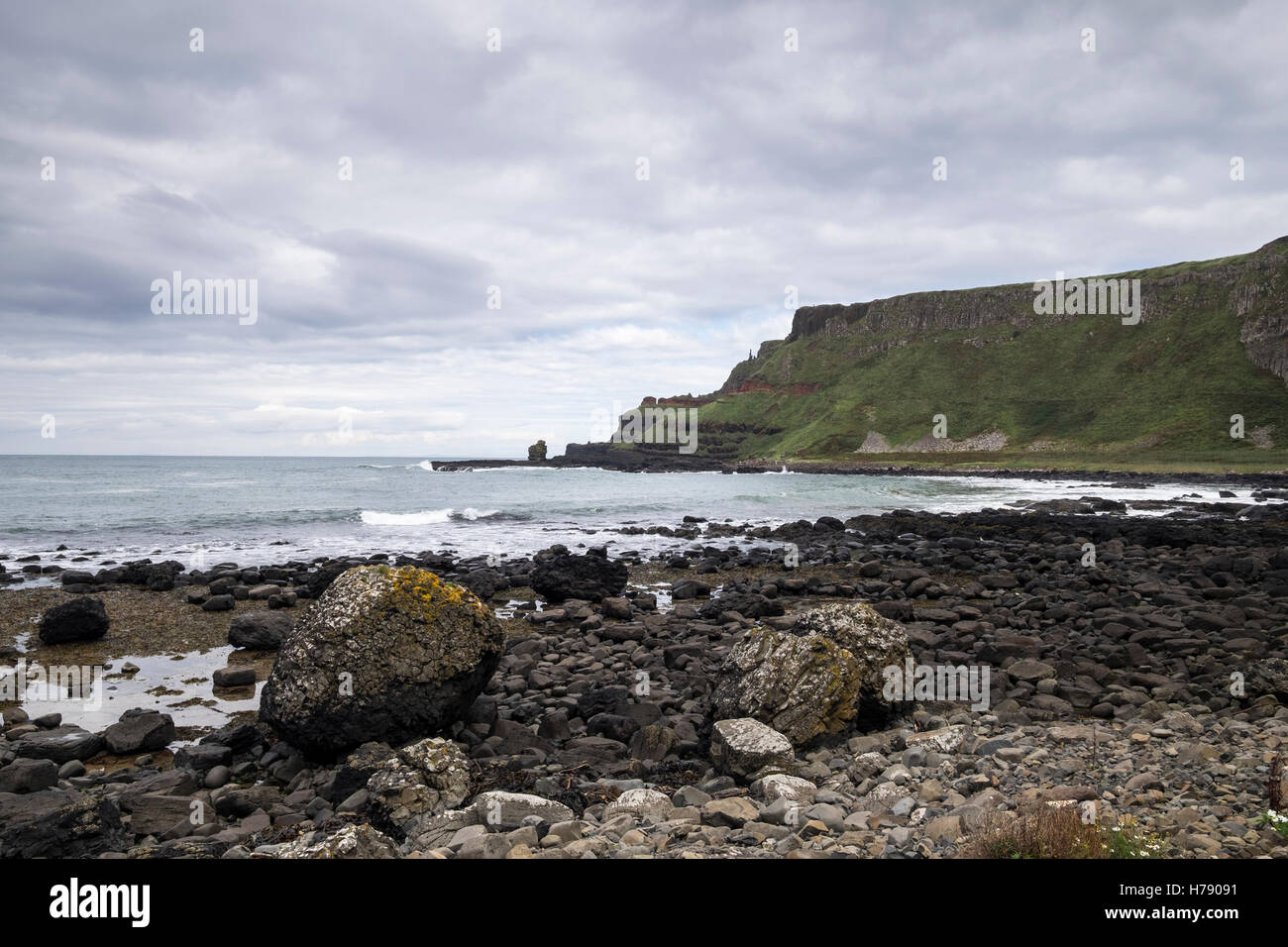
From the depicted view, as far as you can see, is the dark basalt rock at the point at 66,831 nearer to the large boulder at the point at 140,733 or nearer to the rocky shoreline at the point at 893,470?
the large boulder at the point at 140,733

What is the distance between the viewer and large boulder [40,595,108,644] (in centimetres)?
1658

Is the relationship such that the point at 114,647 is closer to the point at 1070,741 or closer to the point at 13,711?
the point at 13,711

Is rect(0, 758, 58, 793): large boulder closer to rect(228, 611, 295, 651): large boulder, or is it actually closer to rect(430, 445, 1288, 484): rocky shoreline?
rect(228, 611, 295, 651): large boulder

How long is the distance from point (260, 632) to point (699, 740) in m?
11.4

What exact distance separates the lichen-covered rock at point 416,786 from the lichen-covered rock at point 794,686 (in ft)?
12.2

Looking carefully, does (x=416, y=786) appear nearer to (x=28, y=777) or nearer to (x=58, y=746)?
(x=28, y=777)

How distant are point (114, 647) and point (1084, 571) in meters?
28.3

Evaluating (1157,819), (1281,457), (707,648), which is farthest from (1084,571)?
(1281,457)

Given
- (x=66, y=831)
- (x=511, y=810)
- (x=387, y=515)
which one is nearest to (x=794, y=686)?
(x=511, y=810)

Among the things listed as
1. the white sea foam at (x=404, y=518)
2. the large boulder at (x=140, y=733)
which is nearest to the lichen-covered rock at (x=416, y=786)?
the large boulder at (x=140, y=733)

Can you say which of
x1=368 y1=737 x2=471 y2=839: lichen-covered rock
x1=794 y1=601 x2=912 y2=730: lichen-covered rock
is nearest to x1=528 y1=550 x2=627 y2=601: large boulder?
x1=794 y1=601 x2=912 y2=730: lichen-covered rock

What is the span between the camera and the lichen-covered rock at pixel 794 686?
30.1ft

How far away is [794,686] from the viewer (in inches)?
369

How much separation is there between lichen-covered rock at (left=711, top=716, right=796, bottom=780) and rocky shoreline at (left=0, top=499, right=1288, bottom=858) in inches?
1.6
